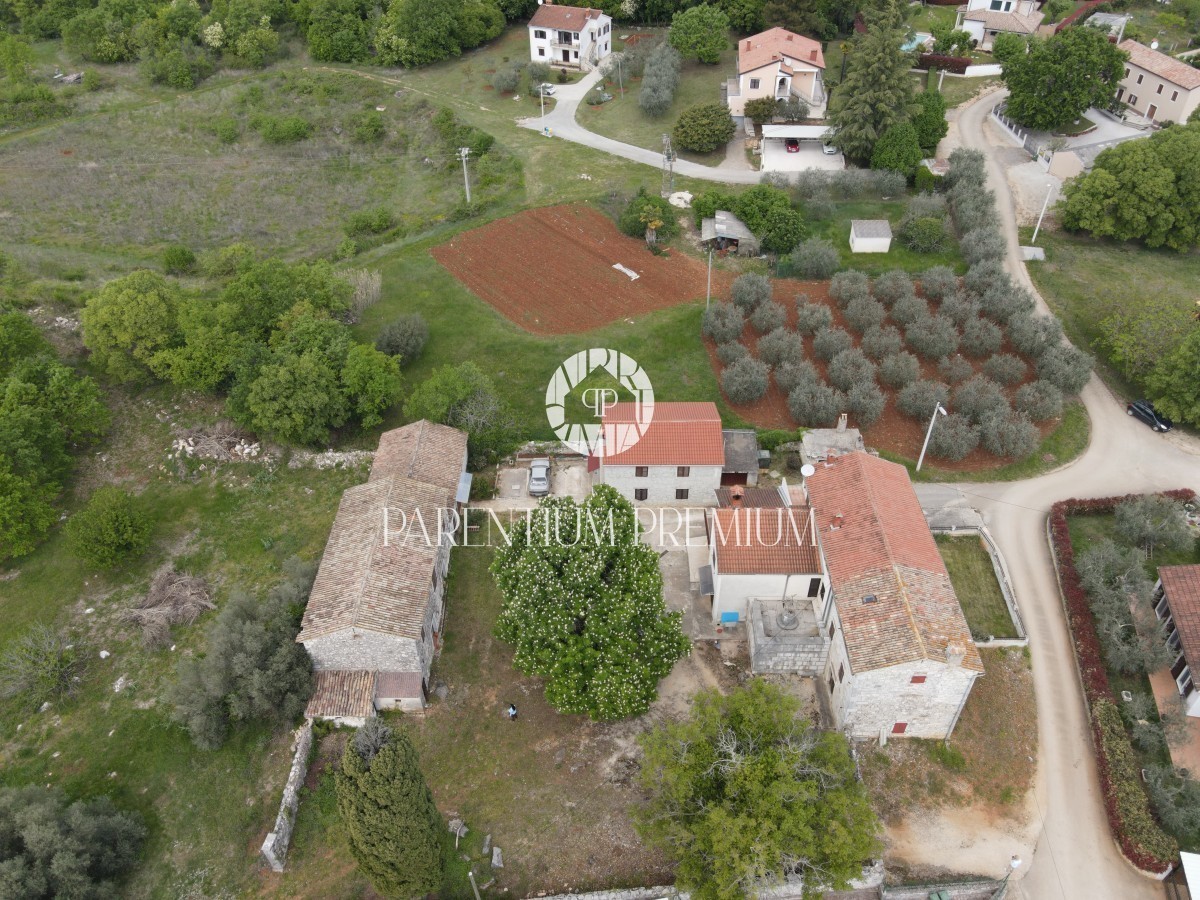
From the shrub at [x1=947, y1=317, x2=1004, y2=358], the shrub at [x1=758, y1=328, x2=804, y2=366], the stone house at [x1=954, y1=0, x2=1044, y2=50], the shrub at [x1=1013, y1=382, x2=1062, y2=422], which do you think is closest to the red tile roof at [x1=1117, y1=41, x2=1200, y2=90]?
the stone house at [x1=954, y1=0, x2=1044, y2=50]

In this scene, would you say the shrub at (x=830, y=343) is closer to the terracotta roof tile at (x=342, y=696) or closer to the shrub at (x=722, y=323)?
the shrub at (x=722, y=323)

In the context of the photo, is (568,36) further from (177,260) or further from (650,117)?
(177,260)

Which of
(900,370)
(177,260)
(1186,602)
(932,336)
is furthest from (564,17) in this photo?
(1186,602)

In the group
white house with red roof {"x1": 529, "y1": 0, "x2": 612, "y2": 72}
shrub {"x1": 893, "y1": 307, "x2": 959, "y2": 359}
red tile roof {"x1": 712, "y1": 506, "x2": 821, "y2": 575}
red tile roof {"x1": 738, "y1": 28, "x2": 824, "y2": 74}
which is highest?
red tile roof {"x1": 738, "y1": 28, "x2": 824, "y2": 74}

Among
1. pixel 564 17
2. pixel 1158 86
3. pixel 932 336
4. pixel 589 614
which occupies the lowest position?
pixel 932 336

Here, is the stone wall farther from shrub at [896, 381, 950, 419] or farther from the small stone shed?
the small stone shed
